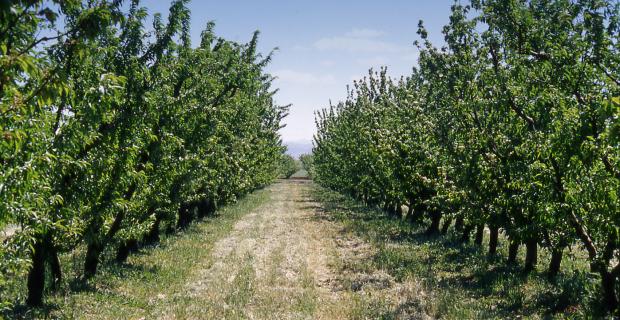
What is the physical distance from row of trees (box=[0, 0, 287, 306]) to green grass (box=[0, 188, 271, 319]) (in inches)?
23.1

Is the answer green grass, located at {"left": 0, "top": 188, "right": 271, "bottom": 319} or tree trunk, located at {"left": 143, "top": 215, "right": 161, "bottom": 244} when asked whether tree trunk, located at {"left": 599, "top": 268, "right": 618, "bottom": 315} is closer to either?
green grass, located at {"left": 0, "top": 188, "right": 271, "bottom": 319}

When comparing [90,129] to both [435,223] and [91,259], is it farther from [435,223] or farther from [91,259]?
[435,223]

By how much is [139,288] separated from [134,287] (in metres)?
0.18

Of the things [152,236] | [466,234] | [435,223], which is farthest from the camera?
[435,223]

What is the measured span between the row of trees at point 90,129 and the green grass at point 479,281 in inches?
269

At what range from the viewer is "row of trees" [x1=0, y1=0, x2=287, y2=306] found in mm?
5230

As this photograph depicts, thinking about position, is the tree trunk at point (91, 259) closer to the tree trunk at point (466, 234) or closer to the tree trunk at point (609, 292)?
the tree trunk at point (609, 292)

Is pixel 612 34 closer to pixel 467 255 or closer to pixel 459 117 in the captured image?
pixel 459 117

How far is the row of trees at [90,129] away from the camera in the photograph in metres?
5.23

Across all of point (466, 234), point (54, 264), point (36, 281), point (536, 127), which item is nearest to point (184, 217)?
point (466, 234)

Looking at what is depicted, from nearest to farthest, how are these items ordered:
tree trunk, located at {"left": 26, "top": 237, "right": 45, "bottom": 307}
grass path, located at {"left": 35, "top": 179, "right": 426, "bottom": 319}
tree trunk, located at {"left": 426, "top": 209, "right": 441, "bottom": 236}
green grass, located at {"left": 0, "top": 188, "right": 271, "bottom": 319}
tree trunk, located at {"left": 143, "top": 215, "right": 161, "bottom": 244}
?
tree trunk, located at {"left": 26, "top": 237, "right": 45, "bottom": 307}
green grass, located at {"left": 0, "top": 188, "right": 271, "bottom": 319}
grass path, located at {"left": 35, "top": 179, "right": 426, "bottom": 319}
tree trunk, located at {"left": 143, "top": 215, "right": 161, "bottom": 244}
tree trunk, located at {"left": 426, "top": 209, "right": 441, "bottom": 236}

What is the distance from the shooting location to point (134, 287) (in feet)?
43.2

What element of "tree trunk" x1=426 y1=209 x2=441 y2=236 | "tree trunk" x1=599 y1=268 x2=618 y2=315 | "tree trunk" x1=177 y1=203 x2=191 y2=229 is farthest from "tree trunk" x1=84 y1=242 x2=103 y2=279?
"tree trunk" x1=426 y1=209 x2=441 y2=236

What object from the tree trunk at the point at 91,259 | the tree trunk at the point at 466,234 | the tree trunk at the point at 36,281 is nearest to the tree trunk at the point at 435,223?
the tree trunk at the point at 466,234
